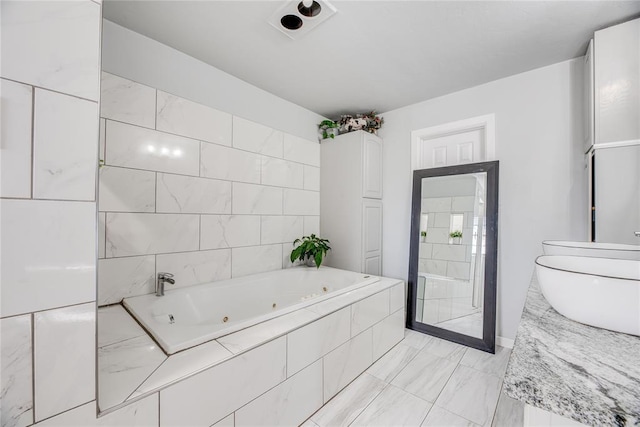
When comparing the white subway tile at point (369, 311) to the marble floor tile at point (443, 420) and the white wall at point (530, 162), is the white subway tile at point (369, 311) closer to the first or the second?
the marble floor tile at point (443, 420)

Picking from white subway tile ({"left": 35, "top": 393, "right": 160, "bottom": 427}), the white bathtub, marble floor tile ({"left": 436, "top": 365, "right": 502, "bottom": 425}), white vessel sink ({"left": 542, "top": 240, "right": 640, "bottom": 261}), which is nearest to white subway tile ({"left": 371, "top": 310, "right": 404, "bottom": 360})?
the white bathtub

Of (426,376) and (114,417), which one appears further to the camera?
(426,376)

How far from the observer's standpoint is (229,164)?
7.52ft

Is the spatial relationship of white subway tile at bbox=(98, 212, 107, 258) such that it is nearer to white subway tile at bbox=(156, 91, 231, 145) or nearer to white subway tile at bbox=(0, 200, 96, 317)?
white subway tile at bbox=(156, 91, 231, 145)

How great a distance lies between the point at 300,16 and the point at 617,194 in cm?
227

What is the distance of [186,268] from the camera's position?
6.68ft

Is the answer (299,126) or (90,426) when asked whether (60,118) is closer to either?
(90,426)

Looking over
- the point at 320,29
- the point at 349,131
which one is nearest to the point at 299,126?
the point at 349,131

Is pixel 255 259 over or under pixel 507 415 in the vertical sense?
over

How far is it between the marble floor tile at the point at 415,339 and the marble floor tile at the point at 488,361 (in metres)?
0.33

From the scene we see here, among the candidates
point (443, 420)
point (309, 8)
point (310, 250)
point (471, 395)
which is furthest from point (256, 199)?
point (471, 395)

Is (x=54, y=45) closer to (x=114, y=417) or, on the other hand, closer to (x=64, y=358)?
(x=64, y=358)

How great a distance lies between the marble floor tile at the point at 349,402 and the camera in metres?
1.47

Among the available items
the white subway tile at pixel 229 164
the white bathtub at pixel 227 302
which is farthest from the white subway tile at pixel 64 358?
the white subway tile at pixel 229 164
